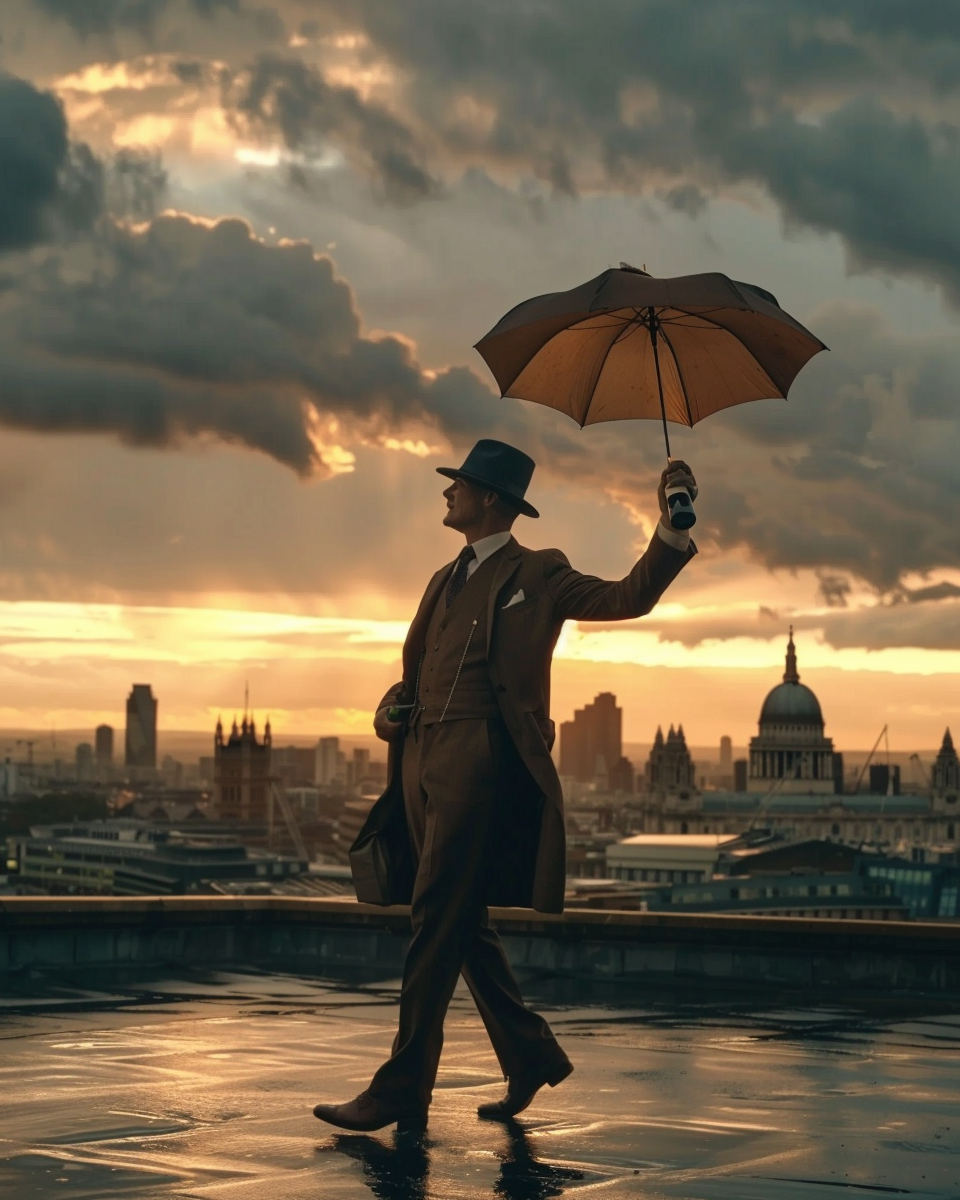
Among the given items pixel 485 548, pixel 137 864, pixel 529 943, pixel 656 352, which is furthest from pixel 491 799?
pixel 137 864

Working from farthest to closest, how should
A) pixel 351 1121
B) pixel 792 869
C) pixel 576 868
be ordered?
pixel 576 868
pixel 792 869
pixel 351 1121

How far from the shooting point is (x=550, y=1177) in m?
5.71

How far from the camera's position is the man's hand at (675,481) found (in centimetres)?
648

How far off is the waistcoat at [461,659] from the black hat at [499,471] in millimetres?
215

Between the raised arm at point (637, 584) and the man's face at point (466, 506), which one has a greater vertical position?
the man's face at point (466, 506)

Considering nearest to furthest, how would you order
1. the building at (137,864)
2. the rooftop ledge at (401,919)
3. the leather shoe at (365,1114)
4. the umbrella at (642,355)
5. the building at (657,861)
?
the leather shoe at (365,1114) < the umbrella at (642,355) < the rooftop ledge at (401,919) < the building at (137,864) < the building at (657,861)

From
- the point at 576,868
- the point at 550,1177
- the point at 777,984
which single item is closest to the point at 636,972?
the point at 777,984

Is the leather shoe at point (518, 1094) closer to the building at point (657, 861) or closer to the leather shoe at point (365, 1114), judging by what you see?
the leather shoe at point (365, 1114)

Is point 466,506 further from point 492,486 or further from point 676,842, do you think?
point 676,842

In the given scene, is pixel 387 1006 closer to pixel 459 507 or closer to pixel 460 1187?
pixel 459 507

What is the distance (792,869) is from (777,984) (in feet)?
471

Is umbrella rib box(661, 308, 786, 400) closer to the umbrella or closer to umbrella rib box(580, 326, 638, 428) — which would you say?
the umbrella

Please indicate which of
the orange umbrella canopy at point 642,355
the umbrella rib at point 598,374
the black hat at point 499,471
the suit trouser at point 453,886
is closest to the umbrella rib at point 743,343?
the orange umbrella canopy at point 642,355

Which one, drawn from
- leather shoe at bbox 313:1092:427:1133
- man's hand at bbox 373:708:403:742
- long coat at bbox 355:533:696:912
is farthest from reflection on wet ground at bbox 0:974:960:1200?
man's hand at bbox 373:708:403:742
